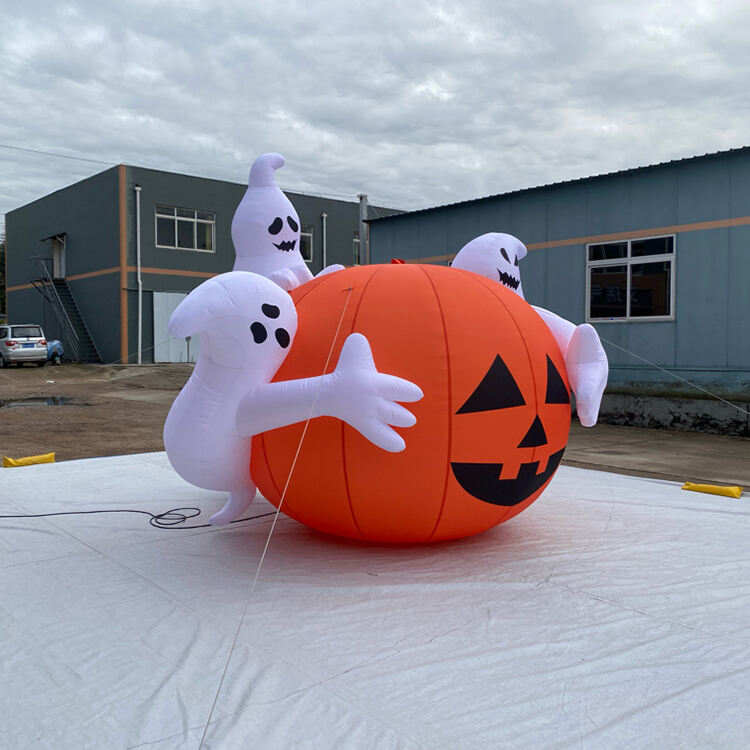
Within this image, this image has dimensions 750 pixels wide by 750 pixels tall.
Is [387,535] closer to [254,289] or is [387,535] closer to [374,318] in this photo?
[374,318]

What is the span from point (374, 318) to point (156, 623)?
6.11 feet

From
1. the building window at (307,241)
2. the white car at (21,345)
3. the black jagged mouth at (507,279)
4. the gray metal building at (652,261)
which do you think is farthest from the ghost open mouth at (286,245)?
the building window at (307,241)

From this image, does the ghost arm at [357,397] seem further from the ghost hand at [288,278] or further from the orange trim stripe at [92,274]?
the orange trim stripe at [92,274]

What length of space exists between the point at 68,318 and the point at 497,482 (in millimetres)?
28678

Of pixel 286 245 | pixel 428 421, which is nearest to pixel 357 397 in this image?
pixel 428 421

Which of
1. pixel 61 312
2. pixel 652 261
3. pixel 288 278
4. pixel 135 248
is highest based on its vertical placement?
pixel 135 248

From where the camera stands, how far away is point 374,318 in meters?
4.00

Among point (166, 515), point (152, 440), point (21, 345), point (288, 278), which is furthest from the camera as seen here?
point (21, 345)

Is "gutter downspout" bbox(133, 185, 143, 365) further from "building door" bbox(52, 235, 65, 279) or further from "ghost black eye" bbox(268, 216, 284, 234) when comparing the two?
"ghost black eye" bbox(268, 216, 284, 234)

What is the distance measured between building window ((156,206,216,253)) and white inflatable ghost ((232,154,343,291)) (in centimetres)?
2349

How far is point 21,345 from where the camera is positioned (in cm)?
2631

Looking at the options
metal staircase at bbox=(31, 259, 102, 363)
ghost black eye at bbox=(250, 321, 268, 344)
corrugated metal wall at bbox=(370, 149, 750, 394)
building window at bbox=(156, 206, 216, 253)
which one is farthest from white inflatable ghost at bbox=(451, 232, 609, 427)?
metal staircase at bbox=(31, 259, 102, 363)

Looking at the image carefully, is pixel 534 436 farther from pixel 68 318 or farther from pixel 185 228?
pixel 68 318

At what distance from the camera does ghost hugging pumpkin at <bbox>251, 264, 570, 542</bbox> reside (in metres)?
3.85
